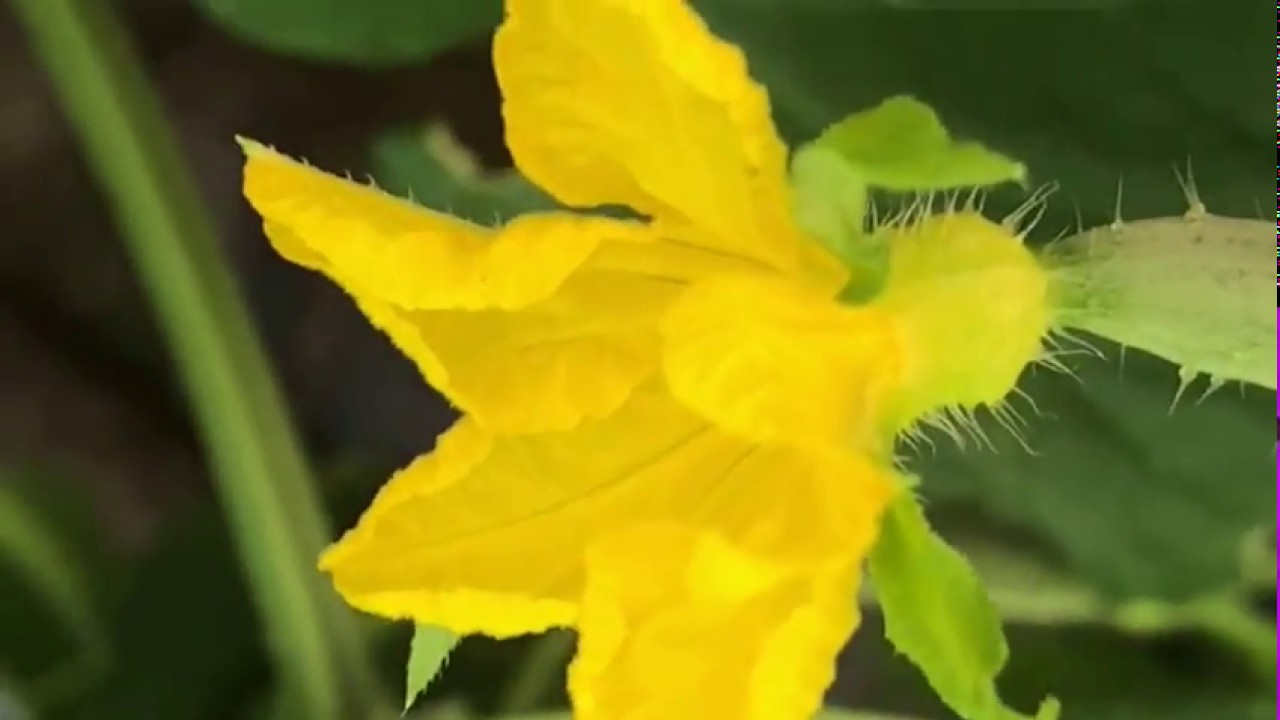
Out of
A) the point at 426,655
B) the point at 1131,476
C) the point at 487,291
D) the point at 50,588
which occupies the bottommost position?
the point at 50,588

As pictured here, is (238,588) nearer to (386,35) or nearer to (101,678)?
(101,678)

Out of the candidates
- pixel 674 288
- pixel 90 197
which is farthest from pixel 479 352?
pixel 90 197

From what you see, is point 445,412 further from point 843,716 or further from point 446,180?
point 843,716

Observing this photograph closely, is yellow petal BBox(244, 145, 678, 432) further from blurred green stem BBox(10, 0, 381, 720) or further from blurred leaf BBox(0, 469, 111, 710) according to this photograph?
blurred leaf BBox(0, 469, 111, 710)

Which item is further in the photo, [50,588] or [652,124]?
[50,588]

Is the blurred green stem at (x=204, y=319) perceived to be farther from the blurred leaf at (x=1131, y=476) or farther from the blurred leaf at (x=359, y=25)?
the blurred leaf at (x=1131, y=476)

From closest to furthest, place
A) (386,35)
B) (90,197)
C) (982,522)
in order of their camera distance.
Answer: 1. (386,35)
2. (982,522)
3. (90,197)

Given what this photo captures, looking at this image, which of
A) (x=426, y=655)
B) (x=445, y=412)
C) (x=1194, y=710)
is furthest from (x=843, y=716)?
(x=445, y=412)
